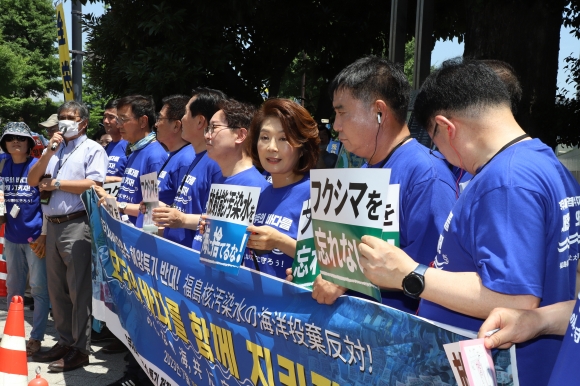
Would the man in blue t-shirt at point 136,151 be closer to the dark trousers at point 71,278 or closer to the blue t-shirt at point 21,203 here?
the dark trousers at point 71,278

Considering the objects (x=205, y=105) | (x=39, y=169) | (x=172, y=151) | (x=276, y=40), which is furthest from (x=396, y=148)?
(x=276, y=40)

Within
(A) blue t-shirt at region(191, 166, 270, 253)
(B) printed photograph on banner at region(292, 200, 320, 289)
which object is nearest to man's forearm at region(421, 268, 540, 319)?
(B) printed photograph on banner at region(292, 200, 320, 289)

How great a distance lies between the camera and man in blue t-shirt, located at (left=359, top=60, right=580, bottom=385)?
1867 mm

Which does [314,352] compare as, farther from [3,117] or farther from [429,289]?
[3,117]

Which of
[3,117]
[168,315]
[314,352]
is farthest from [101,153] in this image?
[3,117]

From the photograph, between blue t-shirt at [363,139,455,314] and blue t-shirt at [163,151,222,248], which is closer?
blue t-shirt at [363,139,455,314]

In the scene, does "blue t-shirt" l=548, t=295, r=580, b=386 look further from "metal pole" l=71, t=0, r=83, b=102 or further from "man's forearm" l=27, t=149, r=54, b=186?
"metal pole" l=71, t=0, r=83, b=102

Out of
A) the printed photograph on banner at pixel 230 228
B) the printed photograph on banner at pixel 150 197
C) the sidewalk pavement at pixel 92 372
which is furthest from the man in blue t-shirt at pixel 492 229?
the sidewalk pavement at pixel 92 372

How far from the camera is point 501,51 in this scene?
7.20 meters

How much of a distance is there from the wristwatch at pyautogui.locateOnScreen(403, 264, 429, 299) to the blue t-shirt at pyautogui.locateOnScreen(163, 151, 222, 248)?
260 cm

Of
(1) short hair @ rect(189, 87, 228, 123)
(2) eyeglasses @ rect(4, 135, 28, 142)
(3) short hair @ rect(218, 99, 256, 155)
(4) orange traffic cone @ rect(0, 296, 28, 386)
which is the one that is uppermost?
(1) short hair @ rect(189, 87, 228, 123)

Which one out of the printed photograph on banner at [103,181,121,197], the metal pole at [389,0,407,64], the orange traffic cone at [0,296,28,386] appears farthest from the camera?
the metal pole at [389,0,407,64]

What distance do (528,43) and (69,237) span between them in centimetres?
501

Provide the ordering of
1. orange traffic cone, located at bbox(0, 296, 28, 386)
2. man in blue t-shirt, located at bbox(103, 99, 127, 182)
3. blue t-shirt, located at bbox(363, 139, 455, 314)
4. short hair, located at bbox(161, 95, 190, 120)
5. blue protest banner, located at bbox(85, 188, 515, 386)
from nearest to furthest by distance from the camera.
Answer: blue protest banner, located at bbox(85, 188, 515, 386)
blue t-shirt, located at bbox(363, 139, 455, 314)
orange traffic cone, located at bbox(0, 296, 28, 386)
short hair, located at bbox(161, 95, 190, 120)
man in blue t-shirt, located at bbox(103, 99, 127, 182)
